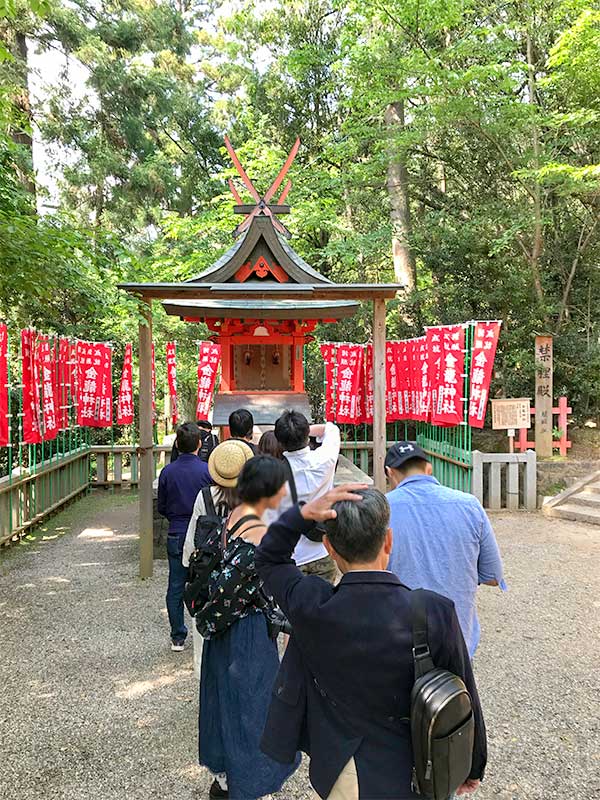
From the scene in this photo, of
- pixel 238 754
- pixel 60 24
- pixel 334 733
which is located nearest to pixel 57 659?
pixel 238 754

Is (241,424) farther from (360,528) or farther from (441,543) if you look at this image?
(360,528)

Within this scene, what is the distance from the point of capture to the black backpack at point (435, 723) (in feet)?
4.40

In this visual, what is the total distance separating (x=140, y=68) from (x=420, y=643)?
1599 centimetres

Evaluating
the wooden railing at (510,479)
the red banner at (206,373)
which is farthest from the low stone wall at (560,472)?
the red banner at (206,373)

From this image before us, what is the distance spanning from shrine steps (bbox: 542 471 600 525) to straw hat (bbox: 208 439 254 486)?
319 inches

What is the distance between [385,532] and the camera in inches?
57.4

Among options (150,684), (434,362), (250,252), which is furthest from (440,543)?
(434,362)

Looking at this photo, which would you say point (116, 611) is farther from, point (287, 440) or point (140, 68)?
point (140, 68)

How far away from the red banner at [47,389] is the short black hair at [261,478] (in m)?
8.01

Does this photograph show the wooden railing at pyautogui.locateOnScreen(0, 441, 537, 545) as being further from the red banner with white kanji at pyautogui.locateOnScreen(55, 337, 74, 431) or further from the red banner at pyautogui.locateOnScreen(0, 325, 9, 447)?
the red banner at pyautogui.locateOnScreen(0, 325, 9, 447)

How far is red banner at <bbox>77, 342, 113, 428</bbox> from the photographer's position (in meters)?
10.8

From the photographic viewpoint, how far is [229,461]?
2.08 m

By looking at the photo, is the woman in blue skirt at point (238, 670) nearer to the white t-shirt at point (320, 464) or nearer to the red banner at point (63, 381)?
the white t-shirt at point (320, 464)

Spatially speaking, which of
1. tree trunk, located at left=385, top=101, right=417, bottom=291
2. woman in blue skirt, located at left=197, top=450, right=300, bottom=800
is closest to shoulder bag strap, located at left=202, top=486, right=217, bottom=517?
woman in blue skirt, located at left=197, top=450, right=300, bottom=800
